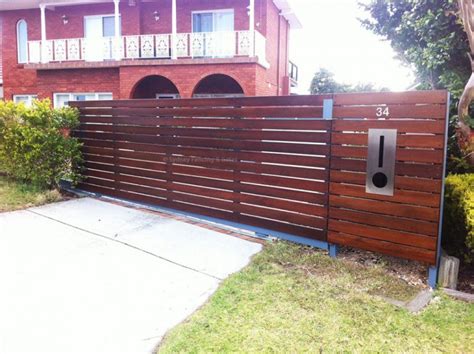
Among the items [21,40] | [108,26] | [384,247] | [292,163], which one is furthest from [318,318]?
[21,40]

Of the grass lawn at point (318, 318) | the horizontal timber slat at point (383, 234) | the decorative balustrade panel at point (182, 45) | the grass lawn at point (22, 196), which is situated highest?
the decorative balustrade panel at point (182, 45)

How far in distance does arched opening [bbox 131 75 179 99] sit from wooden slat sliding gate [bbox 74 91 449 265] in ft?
27.3

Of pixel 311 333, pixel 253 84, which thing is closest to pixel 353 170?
pixel 311 333

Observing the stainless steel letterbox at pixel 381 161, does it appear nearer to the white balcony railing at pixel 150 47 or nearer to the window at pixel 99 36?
the white balcony railing at pixel 150 47

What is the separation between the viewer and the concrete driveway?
295cm

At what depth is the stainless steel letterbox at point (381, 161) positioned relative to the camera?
386 centimetres

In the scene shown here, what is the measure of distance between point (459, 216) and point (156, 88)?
13.3 metres

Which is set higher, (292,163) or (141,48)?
(141,48)

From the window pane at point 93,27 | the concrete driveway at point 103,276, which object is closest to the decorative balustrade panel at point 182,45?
the window pane at point 93,27

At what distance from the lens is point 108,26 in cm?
1578

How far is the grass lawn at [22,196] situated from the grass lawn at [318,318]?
173 inches

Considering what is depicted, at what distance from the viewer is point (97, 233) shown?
5.23m

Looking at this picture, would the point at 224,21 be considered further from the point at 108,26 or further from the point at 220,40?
the point at 108,26

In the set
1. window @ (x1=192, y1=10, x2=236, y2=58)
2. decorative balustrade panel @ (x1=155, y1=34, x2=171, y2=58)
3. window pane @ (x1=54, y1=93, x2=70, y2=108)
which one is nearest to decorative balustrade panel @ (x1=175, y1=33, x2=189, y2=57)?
window @ (x1=192, y1=10, x2=236, y2=58)
